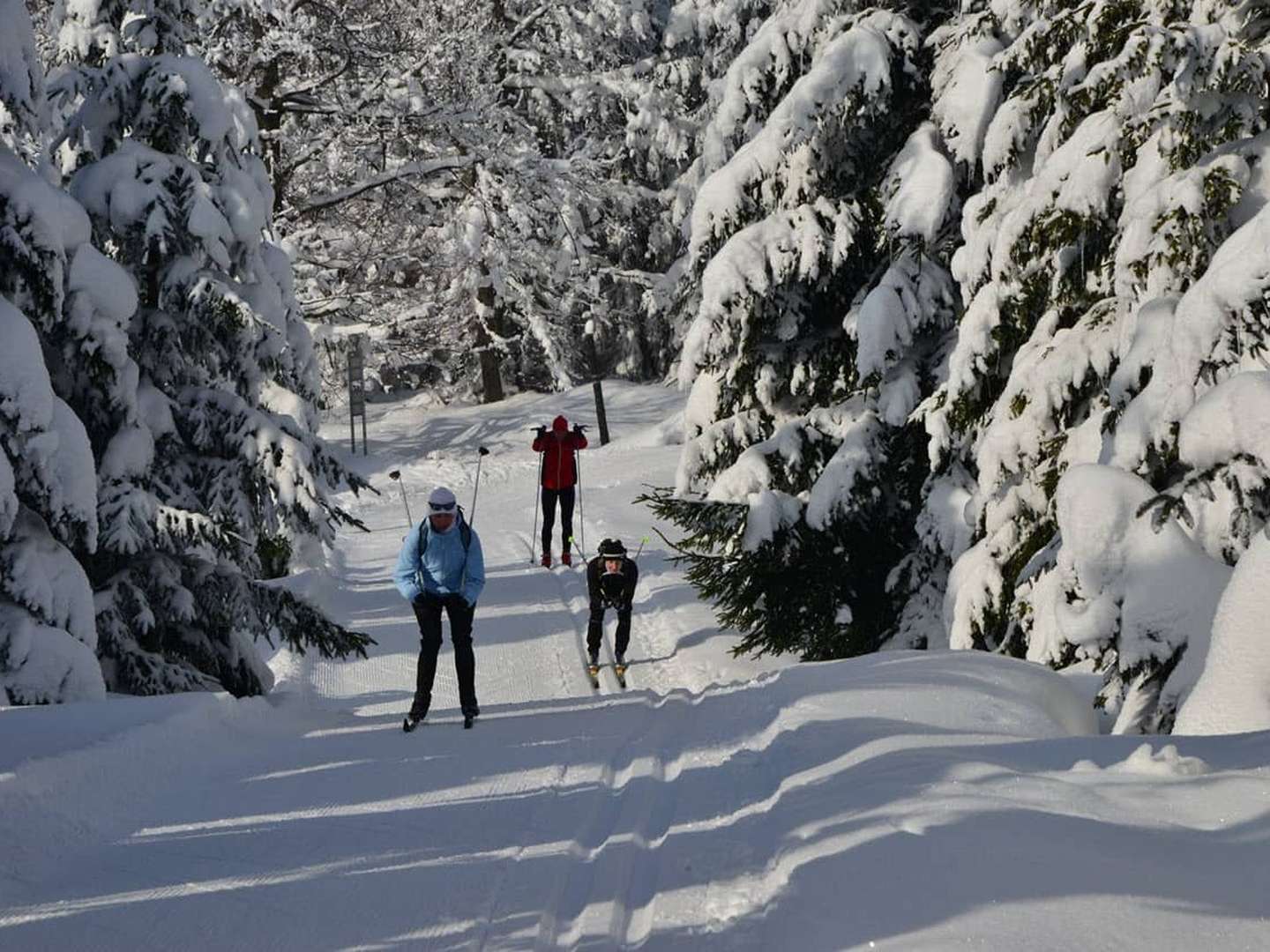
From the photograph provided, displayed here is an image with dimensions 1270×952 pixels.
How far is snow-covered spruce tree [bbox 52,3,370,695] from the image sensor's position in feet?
34.7

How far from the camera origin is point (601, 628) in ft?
40.8

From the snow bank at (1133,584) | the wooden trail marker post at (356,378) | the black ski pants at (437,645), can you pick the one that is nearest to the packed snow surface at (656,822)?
the black ski pants at (437,645)

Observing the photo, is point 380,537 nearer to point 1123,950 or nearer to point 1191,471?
point 1191,471

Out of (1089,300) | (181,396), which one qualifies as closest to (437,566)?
(181,396)

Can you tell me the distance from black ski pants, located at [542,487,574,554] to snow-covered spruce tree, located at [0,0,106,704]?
9.31 meters

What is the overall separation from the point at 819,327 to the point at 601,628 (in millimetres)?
4677

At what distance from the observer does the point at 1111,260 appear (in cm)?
956

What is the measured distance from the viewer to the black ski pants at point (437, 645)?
8.90m

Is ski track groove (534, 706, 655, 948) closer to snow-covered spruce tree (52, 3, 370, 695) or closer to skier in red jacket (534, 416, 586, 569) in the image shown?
snow-covered spruce tree (52, 3, 370, 695)

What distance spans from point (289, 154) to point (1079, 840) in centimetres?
1999

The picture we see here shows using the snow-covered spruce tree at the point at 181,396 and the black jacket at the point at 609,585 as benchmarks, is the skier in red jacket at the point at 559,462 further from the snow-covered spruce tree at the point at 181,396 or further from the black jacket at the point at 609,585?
the snow-covered spruce tree at the point at 181,396

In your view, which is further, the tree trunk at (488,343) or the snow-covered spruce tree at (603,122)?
the tree trunk at (488,343)

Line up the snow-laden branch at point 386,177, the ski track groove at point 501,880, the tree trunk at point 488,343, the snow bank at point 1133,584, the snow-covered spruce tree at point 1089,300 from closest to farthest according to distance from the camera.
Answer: the ski track groove at point 501,880 → the snow bank at point 1133,584 → the snow-covered spruce tree at point 1089,300 → the snow-laden branch at point 386,177 → the tree trunk at point 488,343

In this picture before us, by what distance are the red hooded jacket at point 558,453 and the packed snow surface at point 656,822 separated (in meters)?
7.75
